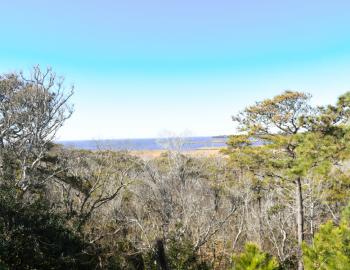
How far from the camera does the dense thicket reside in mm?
9227

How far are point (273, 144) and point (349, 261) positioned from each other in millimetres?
7197

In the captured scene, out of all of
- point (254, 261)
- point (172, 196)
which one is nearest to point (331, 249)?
point (254, 261)

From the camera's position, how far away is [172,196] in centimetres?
1895

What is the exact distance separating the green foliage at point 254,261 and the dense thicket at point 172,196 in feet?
0.06

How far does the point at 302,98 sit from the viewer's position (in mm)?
13430

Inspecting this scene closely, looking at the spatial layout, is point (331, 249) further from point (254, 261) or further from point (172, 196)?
point (172, 196)

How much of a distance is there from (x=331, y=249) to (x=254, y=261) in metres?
3.64

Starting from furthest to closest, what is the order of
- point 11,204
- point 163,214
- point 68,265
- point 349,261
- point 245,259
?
point 163,214, point 68,265, point 11,204, point 349,261, point 245,259

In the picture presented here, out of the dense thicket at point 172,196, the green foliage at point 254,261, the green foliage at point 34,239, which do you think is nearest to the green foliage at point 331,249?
the dense thicket at point 172,196

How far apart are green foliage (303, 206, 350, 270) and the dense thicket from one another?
1.0 inches

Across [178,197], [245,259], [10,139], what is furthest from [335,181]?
[10,139]

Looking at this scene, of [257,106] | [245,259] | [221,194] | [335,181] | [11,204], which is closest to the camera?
[245,259]

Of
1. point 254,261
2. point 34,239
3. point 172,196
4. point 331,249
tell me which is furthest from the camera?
point 172,196

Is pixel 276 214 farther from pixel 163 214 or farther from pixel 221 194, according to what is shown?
pixel 163 214
